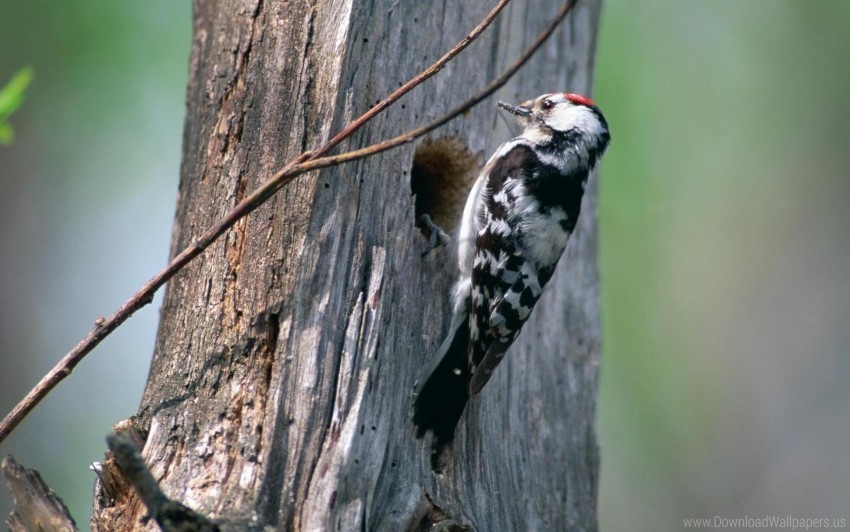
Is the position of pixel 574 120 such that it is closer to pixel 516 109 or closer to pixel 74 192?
pixel 516 109

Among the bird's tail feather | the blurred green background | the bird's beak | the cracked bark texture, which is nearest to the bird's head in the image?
the bird's beak

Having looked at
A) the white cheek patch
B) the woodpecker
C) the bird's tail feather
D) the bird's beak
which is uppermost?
the white cheek patch

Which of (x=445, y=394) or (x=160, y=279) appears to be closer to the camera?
(x=160, y=279)

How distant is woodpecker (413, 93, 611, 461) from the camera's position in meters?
3.89

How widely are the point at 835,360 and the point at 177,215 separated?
7.51 m

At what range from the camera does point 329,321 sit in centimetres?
354

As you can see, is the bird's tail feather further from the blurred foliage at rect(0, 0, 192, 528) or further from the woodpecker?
the blurred foliage at rect(0, 0, 192, 528)

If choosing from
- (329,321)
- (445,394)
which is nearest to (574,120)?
(445,394)

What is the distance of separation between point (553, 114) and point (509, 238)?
0.80m

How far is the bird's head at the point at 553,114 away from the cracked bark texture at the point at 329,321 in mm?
200

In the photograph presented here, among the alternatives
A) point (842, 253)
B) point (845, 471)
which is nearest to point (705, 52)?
point (842, 253)

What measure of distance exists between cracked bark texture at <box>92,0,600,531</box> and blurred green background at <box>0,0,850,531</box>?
4382 mm

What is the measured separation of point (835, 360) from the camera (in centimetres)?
930

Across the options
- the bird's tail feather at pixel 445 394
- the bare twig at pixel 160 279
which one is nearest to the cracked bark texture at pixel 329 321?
the bird's tail feather at pixel 445 394
